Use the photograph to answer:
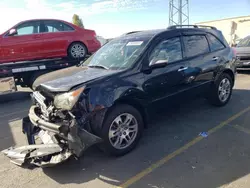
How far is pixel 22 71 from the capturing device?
712 centimetres

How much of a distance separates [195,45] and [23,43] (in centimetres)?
550

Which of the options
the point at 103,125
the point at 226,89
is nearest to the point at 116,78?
the point at 103,125

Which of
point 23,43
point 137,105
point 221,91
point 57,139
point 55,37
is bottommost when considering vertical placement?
point 57,139

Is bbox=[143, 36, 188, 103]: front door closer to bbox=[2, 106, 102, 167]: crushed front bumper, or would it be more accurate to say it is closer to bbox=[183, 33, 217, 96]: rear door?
bbox=[183, 33, 217, 96]: rear door

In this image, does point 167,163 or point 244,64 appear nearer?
point 167,163

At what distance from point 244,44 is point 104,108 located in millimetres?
10127

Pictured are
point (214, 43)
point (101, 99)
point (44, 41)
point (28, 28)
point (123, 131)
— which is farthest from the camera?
point (44, 41)

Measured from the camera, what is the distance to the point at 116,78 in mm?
3256

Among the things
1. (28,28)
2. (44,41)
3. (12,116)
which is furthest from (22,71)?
(12,116)

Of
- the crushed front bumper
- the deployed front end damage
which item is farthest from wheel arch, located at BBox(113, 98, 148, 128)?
the crushed front bumper

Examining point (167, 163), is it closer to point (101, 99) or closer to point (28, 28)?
point (101, 99)

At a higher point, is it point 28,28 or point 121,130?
point 28,28

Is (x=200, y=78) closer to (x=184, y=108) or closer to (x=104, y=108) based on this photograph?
(x=184, y=108)

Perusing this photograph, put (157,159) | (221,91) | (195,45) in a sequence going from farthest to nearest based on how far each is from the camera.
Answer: (221,91) < (195,45) < (157,159)
